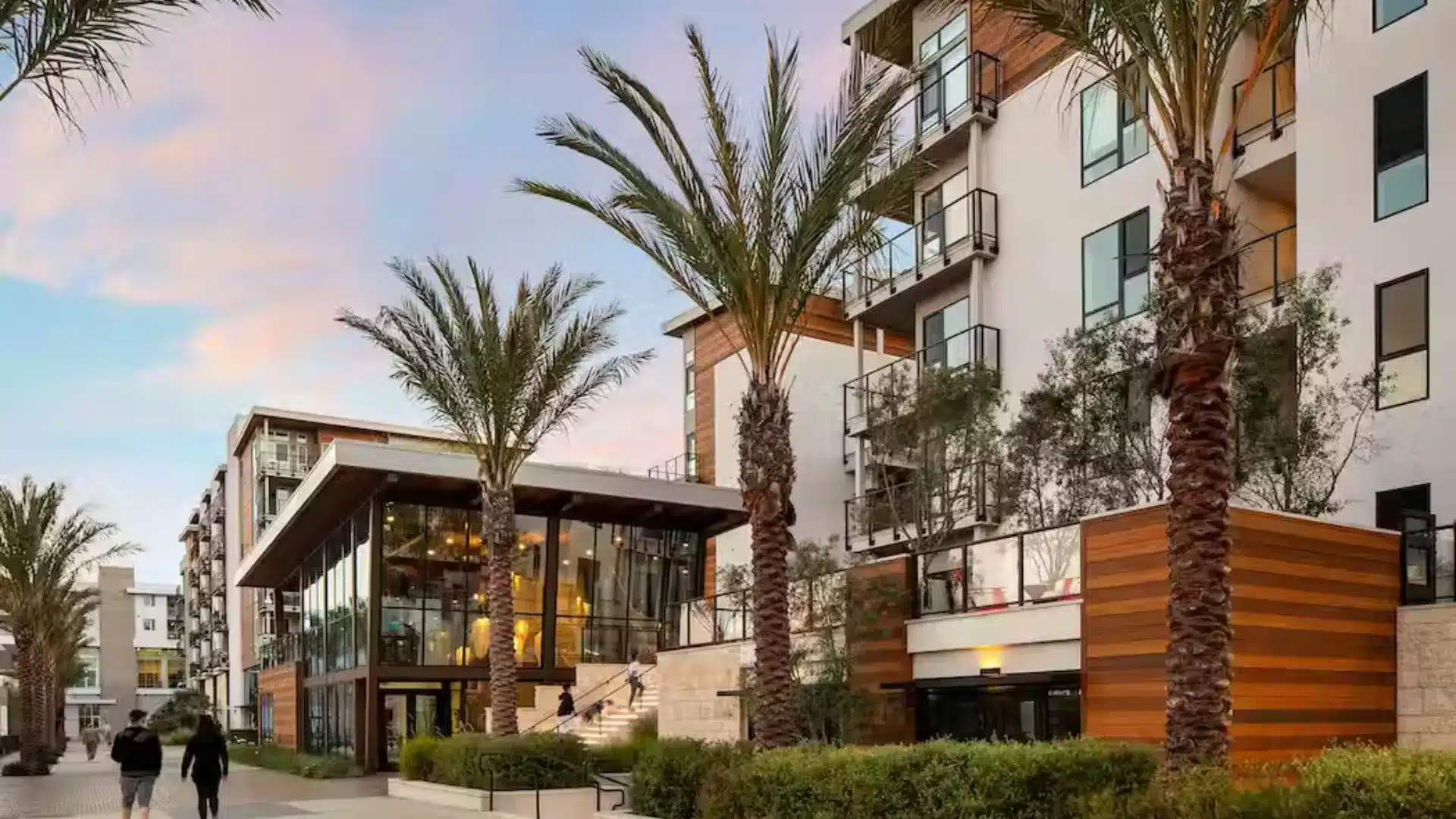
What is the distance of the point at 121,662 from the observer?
10806 centimetres

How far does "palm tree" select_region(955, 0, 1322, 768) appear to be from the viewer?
31.7ft

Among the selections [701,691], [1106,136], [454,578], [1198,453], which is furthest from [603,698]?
[1198,453]

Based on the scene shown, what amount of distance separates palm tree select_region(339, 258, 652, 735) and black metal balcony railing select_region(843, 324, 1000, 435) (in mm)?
5740

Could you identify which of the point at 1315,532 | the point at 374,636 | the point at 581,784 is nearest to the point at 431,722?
the point at 374,636

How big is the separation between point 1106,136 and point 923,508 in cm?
788

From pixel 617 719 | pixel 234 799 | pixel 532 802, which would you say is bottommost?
pixel 234 799

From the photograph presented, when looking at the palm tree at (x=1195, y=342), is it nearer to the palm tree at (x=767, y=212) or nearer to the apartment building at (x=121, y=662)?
the palm tree at (x=767, y=212)

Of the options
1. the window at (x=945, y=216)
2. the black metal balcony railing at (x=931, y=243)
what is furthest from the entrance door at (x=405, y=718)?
the window at (x=945, y=216)

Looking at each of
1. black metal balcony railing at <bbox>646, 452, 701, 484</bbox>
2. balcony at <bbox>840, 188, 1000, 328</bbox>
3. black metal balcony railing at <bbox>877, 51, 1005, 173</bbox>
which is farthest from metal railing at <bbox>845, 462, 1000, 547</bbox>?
black metal balcony railing at <bbox>646, 452, 701, 484</bbox>

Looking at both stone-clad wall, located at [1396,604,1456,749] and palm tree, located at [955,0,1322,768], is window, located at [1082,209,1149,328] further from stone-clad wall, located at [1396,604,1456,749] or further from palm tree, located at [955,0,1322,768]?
palm tree, located at [955,0,1322,768]

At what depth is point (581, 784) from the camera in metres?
20.4

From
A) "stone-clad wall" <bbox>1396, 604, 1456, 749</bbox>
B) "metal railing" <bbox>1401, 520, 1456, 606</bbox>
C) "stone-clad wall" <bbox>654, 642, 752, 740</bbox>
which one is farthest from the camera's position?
"stone-clad wall" <bbox>654, 642, 752, 740</bbox>

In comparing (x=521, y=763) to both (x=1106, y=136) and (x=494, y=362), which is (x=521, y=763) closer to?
(x=494, y=362)

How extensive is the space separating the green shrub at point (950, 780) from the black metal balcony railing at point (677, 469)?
28405 millimetres
